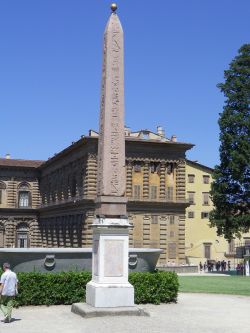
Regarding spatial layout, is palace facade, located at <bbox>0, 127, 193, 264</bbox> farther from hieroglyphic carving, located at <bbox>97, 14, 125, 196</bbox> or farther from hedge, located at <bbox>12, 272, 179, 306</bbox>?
hieroglyphic carving, located at <bbox>97, 14, 125, 196</bbox>

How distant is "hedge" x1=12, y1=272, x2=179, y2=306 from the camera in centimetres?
1573

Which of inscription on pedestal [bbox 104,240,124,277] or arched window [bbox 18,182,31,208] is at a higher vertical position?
arched window [bbox 18,182,31,208]

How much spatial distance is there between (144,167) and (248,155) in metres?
10.3

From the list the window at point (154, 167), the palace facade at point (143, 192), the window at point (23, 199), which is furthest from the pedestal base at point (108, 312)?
the window at point (23, 199)

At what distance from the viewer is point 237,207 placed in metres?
37.9

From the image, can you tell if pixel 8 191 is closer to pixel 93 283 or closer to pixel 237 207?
pixel 237 207

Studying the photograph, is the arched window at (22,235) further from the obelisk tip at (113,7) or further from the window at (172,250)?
the obelisk tip at (113,7)

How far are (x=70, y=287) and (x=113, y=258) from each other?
2.86 meters

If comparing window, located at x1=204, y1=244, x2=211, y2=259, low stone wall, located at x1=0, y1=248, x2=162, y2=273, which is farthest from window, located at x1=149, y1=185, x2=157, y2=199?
low stone wall, located at x1=0, y1=248, x2=162, y2=273

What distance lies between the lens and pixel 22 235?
209 ft

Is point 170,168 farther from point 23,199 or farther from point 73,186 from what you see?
point 23,199

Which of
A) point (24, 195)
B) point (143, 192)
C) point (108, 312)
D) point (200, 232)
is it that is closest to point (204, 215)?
point (200, 232)

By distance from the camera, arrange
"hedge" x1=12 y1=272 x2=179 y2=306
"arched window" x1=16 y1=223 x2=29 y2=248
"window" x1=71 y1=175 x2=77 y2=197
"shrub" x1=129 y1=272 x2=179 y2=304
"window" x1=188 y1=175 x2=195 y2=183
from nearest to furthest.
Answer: "hedge" x1=12 y1=272 x2=179 y2=306, "shrub" x1=129 y1=272 x2=179 y2=304, "window" x1=71 y1=175 x2=77 y2=197, "window" x1=188 y1=175 x2=195 y2=183, "arched window" x1=16 y1=223 x2=29 y2=248

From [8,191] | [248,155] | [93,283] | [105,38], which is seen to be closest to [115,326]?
[93,283]
